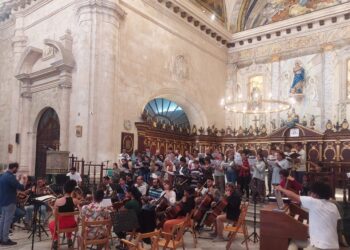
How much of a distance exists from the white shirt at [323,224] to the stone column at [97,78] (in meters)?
10.5

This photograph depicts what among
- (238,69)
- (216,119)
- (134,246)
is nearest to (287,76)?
(238,69)

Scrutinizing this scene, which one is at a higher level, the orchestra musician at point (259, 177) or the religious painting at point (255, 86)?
the religious painting at point (255, 86)

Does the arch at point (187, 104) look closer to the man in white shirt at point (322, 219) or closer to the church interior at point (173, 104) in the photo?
the church interior at point (173, 104)

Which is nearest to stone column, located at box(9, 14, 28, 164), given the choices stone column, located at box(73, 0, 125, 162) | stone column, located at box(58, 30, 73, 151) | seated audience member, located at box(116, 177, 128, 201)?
stone column, located at box(58, 30, 73, 151)

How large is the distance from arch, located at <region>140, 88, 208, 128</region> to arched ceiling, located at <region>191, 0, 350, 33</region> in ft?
18.4

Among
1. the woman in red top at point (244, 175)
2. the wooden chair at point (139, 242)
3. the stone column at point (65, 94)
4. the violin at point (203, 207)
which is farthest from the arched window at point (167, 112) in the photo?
the wooden chair at point (139, 242)

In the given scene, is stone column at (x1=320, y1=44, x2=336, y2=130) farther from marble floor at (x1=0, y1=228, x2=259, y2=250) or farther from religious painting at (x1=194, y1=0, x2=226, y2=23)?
marble floor at (x1=0, y1=228, x2=259, y2=250)

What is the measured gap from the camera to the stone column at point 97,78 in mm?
13781

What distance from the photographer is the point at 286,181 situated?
7.68m

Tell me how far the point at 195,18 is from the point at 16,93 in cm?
1050

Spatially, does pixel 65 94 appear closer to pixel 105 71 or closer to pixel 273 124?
pixel 105 71

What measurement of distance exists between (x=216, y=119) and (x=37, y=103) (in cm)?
1034

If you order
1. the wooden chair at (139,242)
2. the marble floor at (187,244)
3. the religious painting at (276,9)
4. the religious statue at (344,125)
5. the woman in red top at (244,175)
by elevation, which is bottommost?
the marble floor at (187,244)

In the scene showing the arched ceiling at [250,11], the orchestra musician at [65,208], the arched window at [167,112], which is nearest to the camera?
the orchestra musician at [65,208]
